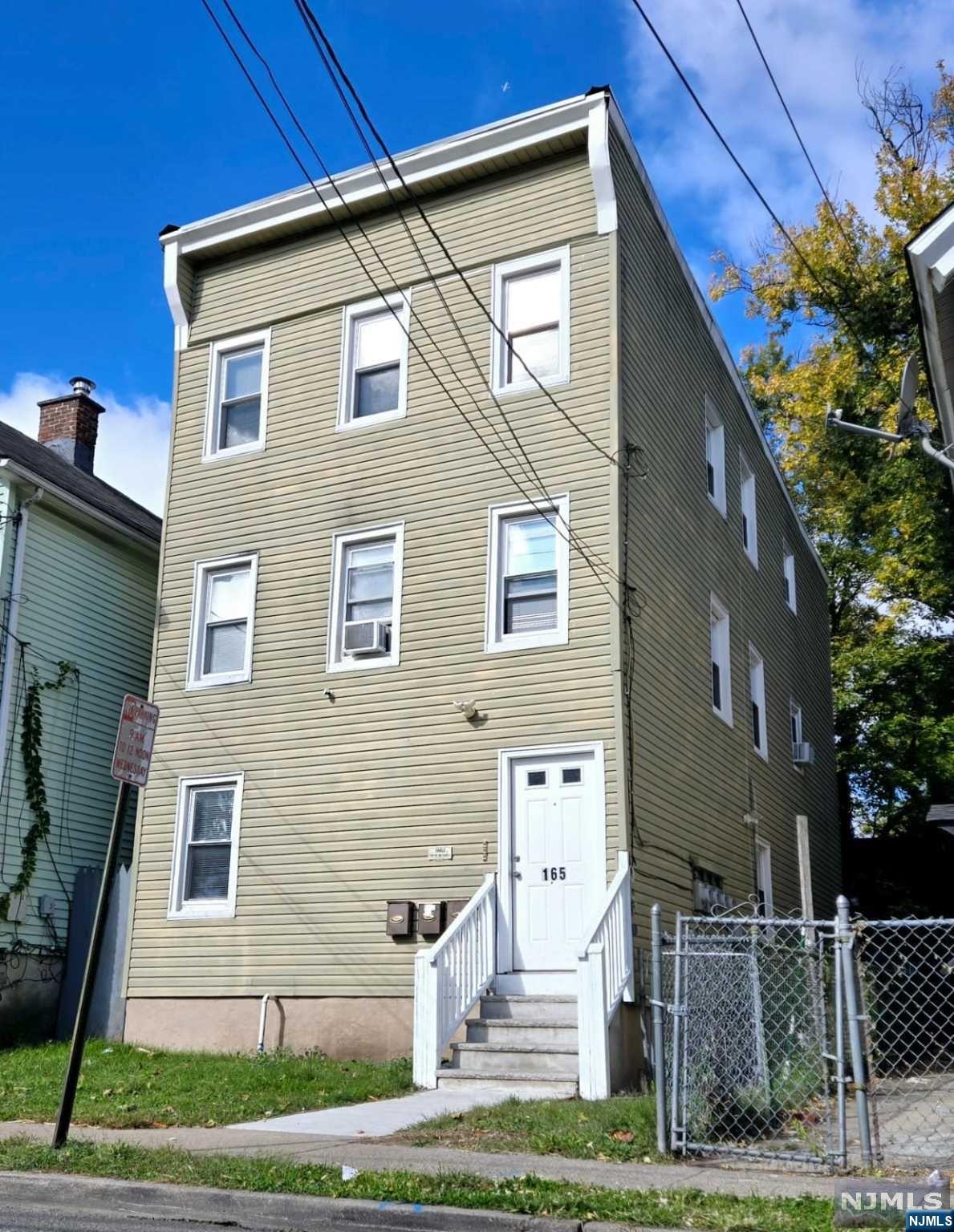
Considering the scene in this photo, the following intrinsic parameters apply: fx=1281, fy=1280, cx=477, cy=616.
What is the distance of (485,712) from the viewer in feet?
44.4

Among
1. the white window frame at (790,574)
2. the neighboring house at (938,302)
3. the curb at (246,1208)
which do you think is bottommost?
the curb at (246,1208)

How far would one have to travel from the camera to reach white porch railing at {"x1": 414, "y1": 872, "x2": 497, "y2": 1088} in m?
11.3

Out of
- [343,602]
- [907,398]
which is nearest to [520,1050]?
[343,602]

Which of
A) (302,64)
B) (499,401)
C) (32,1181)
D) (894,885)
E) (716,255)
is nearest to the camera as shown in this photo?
(32,1181)

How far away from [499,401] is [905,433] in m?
4.76

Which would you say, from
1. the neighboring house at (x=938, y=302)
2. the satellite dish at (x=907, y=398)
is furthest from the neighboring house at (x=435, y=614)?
the neighboring house at (x=938, y=302)

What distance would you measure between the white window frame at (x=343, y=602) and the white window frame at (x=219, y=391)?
199 centimetres

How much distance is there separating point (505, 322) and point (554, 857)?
6211 mm

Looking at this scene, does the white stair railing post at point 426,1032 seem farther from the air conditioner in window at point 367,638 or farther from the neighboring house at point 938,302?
the neighboring house at point 938,302

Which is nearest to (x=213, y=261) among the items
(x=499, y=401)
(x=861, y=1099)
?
(x=499, y=401)

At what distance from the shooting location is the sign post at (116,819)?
7.78 m

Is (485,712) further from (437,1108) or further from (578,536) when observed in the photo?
(437,1108)

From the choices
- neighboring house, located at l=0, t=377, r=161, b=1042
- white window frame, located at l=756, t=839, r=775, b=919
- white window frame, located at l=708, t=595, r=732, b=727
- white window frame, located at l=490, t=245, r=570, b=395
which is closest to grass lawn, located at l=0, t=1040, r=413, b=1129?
neighboring house, located at l=0, t=377, r=161, b=1042

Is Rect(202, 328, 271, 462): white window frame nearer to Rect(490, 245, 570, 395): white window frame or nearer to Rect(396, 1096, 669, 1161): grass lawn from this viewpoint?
Rect(490, 245, 570, 395): white window frame
